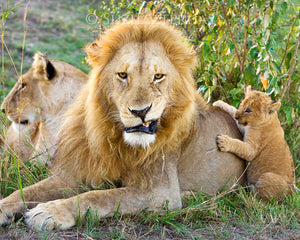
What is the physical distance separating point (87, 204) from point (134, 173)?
485mm

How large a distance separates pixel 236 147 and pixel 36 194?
5.87ft

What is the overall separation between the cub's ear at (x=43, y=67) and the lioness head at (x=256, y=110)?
6.83 feet

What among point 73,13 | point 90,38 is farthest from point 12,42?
point 73,13

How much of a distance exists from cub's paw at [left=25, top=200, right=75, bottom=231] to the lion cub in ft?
5.12

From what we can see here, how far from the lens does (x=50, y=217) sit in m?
3.08

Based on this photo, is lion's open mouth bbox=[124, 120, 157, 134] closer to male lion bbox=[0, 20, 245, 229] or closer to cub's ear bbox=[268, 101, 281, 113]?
male lion bbox=[0, 20, 245, 229]

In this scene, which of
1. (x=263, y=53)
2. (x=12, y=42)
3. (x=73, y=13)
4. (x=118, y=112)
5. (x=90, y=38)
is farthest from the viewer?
(x=73, y=13)

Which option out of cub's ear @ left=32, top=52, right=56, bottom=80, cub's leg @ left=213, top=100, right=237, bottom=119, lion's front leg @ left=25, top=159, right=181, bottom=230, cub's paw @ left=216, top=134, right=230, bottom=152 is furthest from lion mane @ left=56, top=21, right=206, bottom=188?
cub's ear @ left=32, top=52, right=56, bottom=80

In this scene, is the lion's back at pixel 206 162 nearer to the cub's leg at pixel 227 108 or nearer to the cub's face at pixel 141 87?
the cub's leg at pixel 227 108

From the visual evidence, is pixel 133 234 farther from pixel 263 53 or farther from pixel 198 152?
pixel 263 53

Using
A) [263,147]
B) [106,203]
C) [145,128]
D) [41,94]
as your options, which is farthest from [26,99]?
[263,147]

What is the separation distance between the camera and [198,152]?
157 inches

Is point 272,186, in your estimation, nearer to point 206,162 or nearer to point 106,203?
point 206,162

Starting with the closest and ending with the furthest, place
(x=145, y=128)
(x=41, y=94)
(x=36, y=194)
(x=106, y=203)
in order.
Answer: (x=145, y=128) < (x=106, y=203) < (x=36, y=194) < (x=41, y=94)
